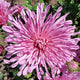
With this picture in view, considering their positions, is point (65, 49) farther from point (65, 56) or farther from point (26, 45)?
point (26, 45)

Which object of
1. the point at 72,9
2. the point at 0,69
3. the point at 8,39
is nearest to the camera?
the point at 8,39

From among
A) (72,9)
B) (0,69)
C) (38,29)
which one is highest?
(72,9)

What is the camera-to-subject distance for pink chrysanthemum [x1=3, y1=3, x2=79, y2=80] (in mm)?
1155

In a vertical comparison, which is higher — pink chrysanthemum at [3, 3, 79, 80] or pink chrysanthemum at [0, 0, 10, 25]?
Result: pink chrysanthemum at [0, 0, 10, 25]

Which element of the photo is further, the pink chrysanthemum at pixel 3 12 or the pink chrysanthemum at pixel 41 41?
the pink chrysanthemum at pixel 3 12

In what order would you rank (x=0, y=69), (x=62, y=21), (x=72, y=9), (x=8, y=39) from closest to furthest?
(x=8, y=39) → (x=62, y=21) → (x=72, y=9) → (x=0, y=69)

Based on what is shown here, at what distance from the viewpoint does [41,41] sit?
1.28 meters

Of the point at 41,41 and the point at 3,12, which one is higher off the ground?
the point at 3,12

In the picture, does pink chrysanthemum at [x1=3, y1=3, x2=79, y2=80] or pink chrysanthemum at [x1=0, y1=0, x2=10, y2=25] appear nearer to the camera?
pink chrysanthemum at [x1=3, y1=3, x2=79, y2=80]

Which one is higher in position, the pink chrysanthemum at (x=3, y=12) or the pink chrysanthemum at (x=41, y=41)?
the pink chrysanthemum at (x=3, y=12)

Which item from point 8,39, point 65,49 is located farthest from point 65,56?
point 8,39

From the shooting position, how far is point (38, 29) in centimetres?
122

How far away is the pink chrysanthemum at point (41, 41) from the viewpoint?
1155 millimetres

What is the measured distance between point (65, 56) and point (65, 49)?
0.06m
